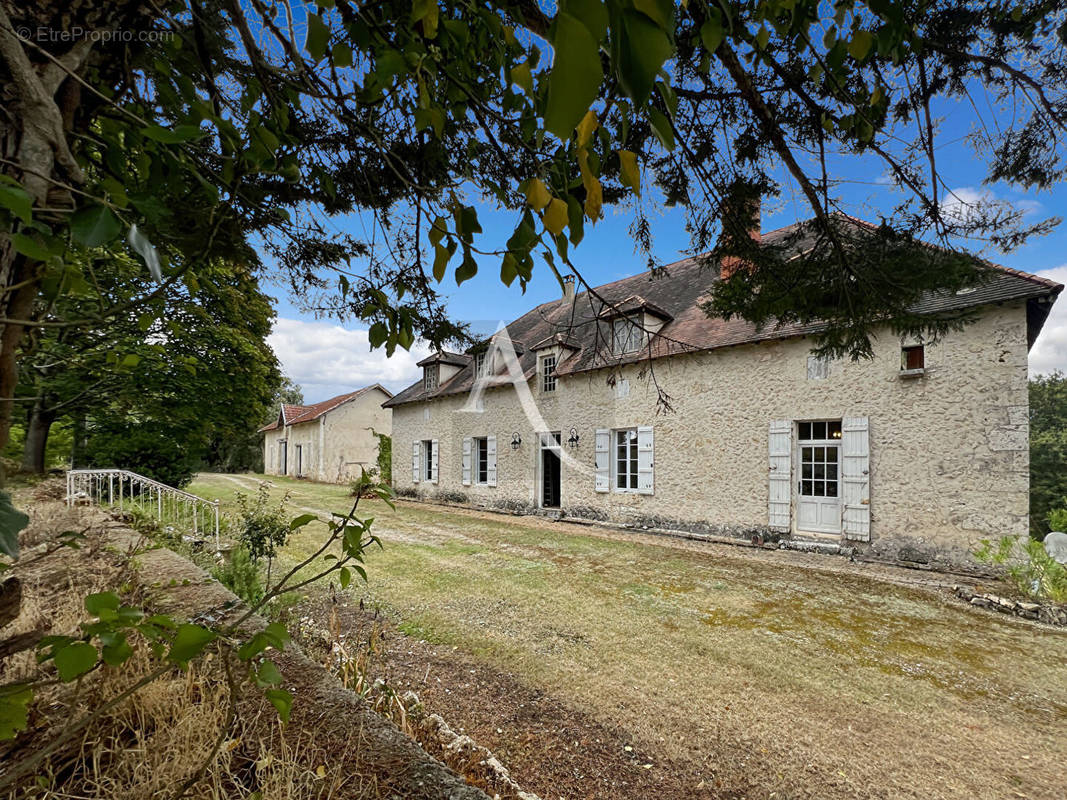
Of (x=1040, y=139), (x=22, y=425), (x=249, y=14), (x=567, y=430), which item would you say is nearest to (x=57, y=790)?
(x=249, y=14)

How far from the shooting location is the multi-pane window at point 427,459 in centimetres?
1571

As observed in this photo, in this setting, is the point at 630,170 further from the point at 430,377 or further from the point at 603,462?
the point at 430,377

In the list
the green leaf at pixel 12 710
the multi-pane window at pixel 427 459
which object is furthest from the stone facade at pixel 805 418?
the green leaf at pixel 12 710

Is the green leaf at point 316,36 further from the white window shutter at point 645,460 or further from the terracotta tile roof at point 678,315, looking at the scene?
the white window shutter at point 645,460

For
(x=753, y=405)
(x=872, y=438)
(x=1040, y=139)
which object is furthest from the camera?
(x=753, y=405)

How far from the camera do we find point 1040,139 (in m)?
2.66

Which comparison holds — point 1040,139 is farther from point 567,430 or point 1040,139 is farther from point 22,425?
point 22,425

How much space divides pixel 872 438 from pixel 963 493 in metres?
1.26

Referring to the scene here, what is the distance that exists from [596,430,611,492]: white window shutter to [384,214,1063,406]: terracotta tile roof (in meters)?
1.62

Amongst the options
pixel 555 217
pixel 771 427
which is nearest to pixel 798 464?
pixel 771 427

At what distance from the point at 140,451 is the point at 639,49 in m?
12.5

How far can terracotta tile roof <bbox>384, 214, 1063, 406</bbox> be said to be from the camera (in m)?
5.87

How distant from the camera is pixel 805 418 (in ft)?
26.2

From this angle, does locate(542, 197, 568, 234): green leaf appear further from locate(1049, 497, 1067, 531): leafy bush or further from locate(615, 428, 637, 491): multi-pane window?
locate(615, 428, 637, 491): multi-pane window
